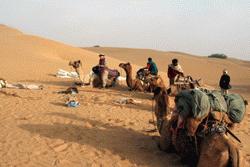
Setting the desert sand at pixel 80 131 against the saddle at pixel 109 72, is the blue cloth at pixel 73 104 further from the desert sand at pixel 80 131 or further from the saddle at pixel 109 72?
the saddle at pixel 109 72

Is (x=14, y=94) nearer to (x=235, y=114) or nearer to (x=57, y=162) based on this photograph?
(x=57, y=162)

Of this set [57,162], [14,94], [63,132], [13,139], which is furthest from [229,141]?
[14,94]

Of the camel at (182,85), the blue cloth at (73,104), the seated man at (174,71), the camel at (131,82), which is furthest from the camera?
the camel at (131,82)

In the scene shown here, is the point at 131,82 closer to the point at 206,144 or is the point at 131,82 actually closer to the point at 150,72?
the point at 150,72

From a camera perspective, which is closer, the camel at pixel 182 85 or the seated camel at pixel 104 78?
the camel at pixel 182 85

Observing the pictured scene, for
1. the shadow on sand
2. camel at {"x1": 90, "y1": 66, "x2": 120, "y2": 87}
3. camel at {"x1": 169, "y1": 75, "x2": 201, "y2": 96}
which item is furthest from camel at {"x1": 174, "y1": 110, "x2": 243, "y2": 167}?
camel at {"x1": 90, "y1": 66, "x2": 120, "y2": 87}

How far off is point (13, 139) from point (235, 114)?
459 cm

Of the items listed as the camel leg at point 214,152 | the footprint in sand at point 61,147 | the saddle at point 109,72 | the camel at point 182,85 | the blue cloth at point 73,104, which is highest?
the saddle at point 109,72

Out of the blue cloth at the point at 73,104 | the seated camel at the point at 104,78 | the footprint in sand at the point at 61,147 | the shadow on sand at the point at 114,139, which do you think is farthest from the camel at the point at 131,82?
the footprint in sand at the point at 61,147

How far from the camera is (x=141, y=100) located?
1380 cm

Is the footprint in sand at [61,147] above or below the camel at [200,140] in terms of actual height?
below

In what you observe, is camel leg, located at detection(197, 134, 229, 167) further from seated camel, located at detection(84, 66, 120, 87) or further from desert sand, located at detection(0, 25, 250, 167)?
seated camel, located at detection(84, 66, 120, 87)

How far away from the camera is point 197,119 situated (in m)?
6.88

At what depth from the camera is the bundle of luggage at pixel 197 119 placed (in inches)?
270
